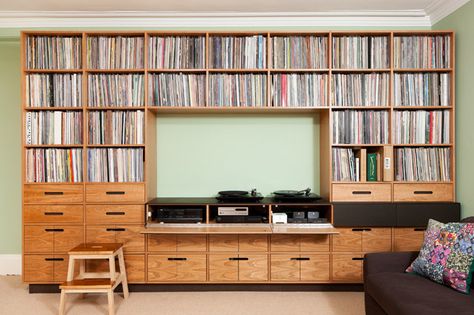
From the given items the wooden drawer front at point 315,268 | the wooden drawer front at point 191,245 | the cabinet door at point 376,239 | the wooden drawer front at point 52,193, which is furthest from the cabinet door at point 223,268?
the wooden drawer front at point 52,193

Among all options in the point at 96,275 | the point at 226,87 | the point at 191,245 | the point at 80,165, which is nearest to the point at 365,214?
the point at 191,245

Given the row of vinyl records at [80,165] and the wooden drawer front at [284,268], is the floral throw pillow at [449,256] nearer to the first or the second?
the wooden drawer front at [284,268]

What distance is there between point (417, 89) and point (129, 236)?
114 inches

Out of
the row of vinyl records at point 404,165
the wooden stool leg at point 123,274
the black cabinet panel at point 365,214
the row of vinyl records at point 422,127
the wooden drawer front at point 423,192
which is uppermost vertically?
the row of vinyl records at point 422,127

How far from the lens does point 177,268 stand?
344cm

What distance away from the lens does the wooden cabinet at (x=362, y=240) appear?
338 centimetres

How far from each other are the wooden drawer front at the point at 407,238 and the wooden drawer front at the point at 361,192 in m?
0.30

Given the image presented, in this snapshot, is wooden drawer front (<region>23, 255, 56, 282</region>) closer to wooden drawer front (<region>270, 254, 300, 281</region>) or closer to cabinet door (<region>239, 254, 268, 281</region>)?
cabinet door (<region>239, 254, 268, 281</region>)

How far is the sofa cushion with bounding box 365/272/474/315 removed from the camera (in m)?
2.00

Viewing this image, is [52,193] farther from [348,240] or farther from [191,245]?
[348,240]

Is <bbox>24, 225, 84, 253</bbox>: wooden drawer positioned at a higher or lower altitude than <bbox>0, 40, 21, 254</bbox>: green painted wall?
lower

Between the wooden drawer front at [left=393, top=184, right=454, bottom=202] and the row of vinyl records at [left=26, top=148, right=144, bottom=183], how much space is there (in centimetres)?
230

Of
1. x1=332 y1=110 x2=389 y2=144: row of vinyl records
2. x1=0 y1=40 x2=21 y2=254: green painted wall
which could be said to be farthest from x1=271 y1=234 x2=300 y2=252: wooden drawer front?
x1=0 y1=40 x2=21 y2=254: green painted wall

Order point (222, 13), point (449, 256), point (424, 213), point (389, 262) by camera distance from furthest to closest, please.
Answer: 1. point (222, 13)
2. point (424, 213)
3. point (389, 262)
4. point (449, 256)
